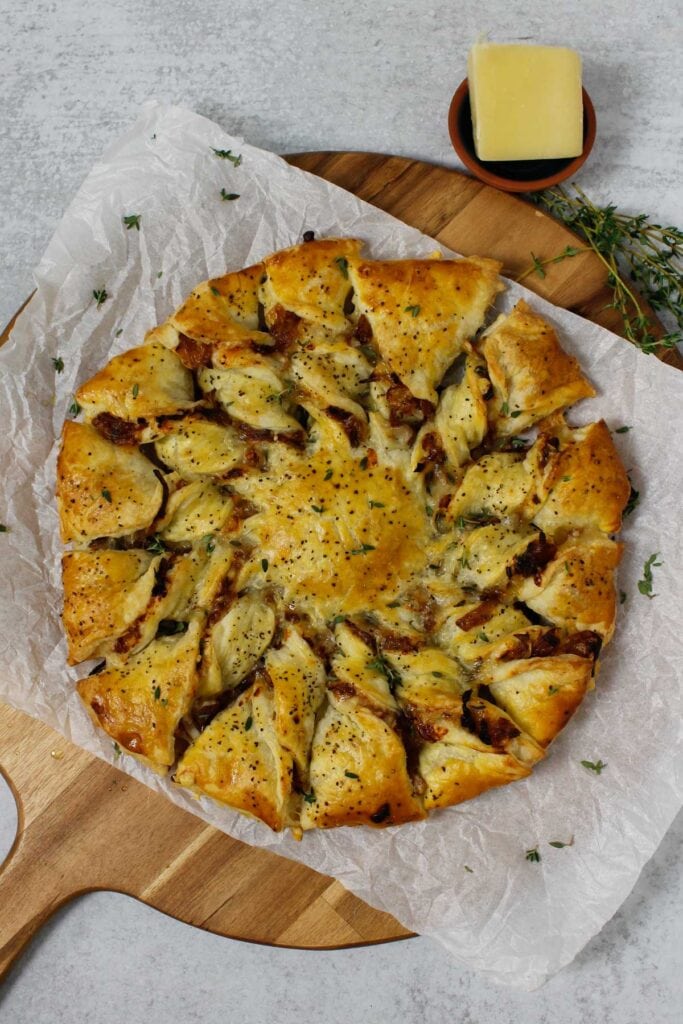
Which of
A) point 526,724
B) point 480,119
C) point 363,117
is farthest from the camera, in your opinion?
point 363,117

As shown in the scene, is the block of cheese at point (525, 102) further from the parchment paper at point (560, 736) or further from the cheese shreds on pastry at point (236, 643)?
the cheese shreds on pastry at point (236, 643)

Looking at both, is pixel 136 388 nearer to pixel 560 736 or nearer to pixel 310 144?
pixel 310 144

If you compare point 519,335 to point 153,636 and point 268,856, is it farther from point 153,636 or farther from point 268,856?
point 268,856

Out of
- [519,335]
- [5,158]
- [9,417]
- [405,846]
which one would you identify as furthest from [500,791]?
[5,158]

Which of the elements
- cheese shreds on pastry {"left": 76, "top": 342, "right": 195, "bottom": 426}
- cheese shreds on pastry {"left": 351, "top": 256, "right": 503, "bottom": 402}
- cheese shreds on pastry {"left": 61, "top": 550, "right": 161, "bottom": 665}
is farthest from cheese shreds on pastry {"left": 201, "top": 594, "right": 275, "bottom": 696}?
cheese shreds on pastry {"left": 351, "top": 256, "right": 503, "bottom": 402}

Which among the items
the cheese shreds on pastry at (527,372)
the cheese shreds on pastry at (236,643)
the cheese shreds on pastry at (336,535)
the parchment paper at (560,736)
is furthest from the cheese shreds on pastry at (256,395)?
the cheese shreds on pastry at (527,372)
